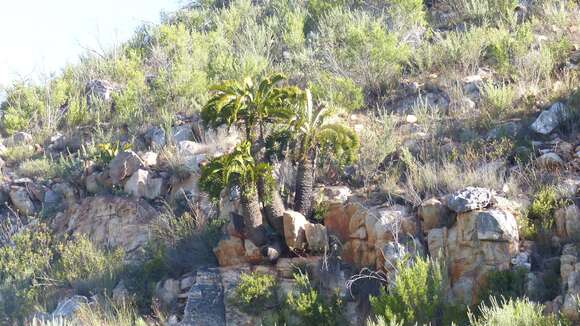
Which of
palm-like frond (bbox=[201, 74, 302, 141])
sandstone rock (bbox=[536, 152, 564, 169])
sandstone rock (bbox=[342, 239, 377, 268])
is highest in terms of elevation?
palm-like frond (bbox=[201, 74, 302, 141])

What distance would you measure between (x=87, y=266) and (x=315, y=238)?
3575 mm

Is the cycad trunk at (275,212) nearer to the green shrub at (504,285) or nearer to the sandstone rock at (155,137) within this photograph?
the green shrub at (504,285)

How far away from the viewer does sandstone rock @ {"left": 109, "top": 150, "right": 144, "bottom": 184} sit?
483 inches

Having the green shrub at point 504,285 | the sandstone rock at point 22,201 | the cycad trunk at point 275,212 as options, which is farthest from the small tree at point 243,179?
the sandstone rock at point 22,201

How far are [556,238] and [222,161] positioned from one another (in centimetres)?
412

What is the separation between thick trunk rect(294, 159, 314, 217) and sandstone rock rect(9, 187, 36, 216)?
17.6ft

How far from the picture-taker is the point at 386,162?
11.1 metres

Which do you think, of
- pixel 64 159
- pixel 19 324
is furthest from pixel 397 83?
pixel 19 324

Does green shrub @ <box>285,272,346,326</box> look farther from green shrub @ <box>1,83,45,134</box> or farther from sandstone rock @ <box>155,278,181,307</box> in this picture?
green shrub @ <box>1,83,45,134</box>

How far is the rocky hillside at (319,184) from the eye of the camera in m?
8.72

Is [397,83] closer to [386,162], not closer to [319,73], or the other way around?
[319,73]

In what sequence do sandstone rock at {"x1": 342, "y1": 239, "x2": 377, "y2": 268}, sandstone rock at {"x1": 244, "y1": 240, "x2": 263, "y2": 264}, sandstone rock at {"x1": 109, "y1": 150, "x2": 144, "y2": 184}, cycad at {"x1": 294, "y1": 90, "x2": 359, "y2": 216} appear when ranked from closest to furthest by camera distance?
sandstone rock at {"x1": 342, "y1": 239, "x2": 377, "y2": 268} < sandstone rock at {"x1": 244, "y1": 240, "x2": 263, "y2": 264} < cycad at {"x1": 294, "y1": 90, "x2": 359, "y2": 216} < sandstone rock at {"x1": 109, "y1": 150, "x2": 144, "y2": 184}

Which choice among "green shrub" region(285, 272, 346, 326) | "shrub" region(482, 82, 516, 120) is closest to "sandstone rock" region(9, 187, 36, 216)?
"green shrub" region(285, 272, 346, 326)

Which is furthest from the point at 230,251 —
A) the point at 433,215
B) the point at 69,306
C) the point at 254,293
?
the point at 433,215
